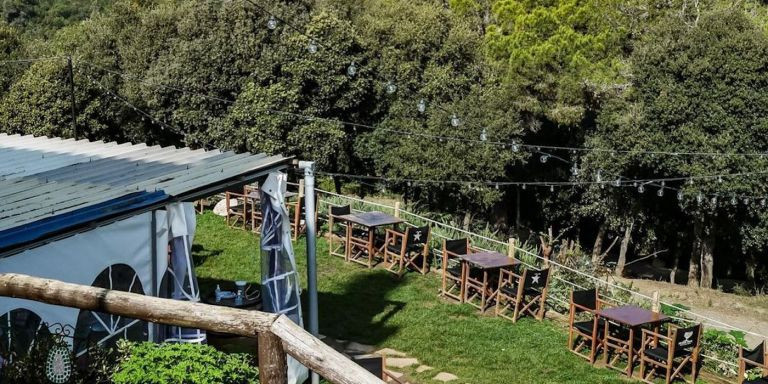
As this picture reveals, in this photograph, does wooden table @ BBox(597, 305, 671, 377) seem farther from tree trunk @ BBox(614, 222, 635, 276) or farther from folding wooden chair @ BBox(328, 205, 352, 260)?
tree trunk @ BBox(614, 222, 635, 276)

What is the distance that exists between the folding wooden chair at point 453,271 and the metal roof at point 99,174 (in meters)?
3.84

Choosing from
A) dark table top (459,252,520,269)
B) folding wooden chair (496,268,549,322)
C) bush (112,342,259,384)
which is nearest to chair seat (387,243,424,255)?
dark table top (459,252,520,269)

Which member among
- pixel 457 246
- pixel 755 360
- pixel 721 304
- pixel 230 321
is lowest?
pixel 721 304

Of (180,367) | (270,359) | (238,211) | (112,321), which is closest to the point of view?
(270,359)

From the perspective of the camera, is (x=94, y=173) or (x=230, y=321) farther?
(x=94, y=173)

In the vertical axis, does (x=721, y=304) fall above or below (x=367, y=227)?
below

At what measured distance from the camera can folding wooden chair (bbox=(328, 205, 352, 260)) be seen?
506 inches

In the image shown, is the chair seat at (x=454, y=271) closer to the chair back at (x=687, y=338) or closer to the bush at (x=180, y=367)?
the chair back at (x=687, y=338)

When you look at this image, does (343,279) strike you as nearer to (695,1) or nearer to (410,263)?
(410,263)

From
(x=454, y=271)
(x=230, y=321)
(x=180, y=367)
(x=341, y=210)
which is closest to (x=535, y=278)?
(x=454, y=271)

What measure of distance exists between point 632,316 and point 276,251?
4.23 metres

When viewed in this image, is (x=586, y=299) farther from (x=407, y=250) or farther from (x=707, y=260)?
(x=707, y=260)

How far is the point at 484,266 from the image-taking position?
1024cm

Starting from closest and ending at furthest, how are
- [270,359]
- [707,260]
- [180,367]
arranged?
1. [270,359]
2. [180,367]
3. [707,260]
